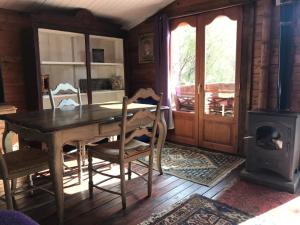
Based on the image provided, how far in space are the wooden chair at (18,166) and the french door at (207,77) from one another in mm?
2458

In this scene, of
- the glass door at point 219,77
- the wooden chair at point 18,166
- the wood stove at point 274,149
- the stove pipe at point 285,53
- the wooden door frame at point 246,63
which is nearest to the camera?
the wooden chair at point 18,166

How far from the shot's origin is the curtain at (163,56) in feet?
13.2

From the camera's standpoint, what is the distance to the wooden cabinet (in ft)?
11.0

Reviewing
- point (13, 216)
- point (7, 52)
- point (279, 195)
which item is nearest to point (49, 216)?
point (13, 216)

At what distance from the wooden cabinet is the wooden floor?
1506 mm

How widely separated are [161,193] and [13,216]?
1.79m

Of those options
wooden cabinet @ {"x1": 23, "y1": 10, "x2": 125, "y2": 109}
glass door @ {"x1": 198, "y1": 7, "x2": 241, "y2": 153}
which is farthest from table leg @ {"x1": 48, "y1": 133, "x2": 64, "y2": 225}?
glass door @ {"x1": 198, "y1": 7, "x2": 241, "y2": 153}

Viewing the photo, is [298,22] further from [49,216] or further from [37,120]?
[49,216]

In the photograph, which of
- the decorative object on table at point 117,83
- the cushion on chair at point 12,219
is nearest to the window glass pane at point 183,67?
the decorative object on table at point 117,83

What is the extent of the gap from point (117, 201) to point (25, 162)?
0.89 meters

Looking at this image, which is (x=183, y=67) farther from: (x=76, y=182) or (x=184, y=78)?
(x=76, y=182)

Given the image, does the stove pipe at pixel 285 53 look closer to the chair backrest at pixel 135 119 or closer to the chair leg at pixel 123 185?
the chair backrest at pixel 135 119

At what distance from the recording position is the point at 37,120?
2.08 m

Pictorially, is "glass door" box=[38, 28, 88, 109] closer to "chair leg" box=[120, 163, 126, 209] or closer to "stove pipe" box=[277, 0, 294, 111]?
"chair leg" box=[120, 163, 126, 209]
